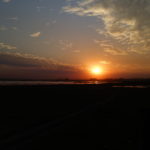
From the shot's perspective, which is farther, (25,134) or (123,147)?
(25,134)

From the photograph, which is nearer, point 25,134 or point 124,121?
point 25,134

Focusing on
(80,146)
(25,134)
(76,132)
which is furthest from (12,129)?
(80,146)

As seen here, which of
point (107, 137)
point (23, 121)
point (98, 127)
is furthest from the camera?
point (23, 121)

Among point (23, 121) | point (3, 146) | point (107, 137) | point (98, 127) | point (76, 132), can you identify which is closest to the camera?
point (3, 146)

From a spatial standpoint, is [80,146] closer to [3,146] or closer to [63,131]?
[63,131]

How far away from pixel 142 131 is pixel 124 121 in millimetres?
3174

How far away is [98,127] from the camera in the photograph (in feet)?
40.2

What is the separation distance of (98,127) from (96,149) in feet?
13.5

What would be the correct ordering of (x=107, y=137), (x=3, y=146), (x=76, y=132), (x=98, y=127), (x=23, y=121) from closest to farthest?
1. (x=3, y=146)
2. (x=107, y=137)
3. (x=76, y=132)
4. (x=98, y=127)
5. (x=23, y=121)

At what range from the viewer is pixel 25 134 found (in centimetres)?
1011

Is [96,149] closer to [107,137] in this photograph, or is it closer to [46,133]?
[107,137]

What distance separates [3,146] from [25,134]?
6.57 feet

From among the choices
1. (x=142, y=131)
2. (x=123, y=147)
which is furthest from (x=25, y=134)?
(x=142, y=131)

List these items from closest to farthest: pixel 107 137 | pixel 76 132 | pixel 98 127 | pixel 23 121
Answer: pixel 107 137 → pixel 76 132 → pixel 98 127 → pixel 23 121
